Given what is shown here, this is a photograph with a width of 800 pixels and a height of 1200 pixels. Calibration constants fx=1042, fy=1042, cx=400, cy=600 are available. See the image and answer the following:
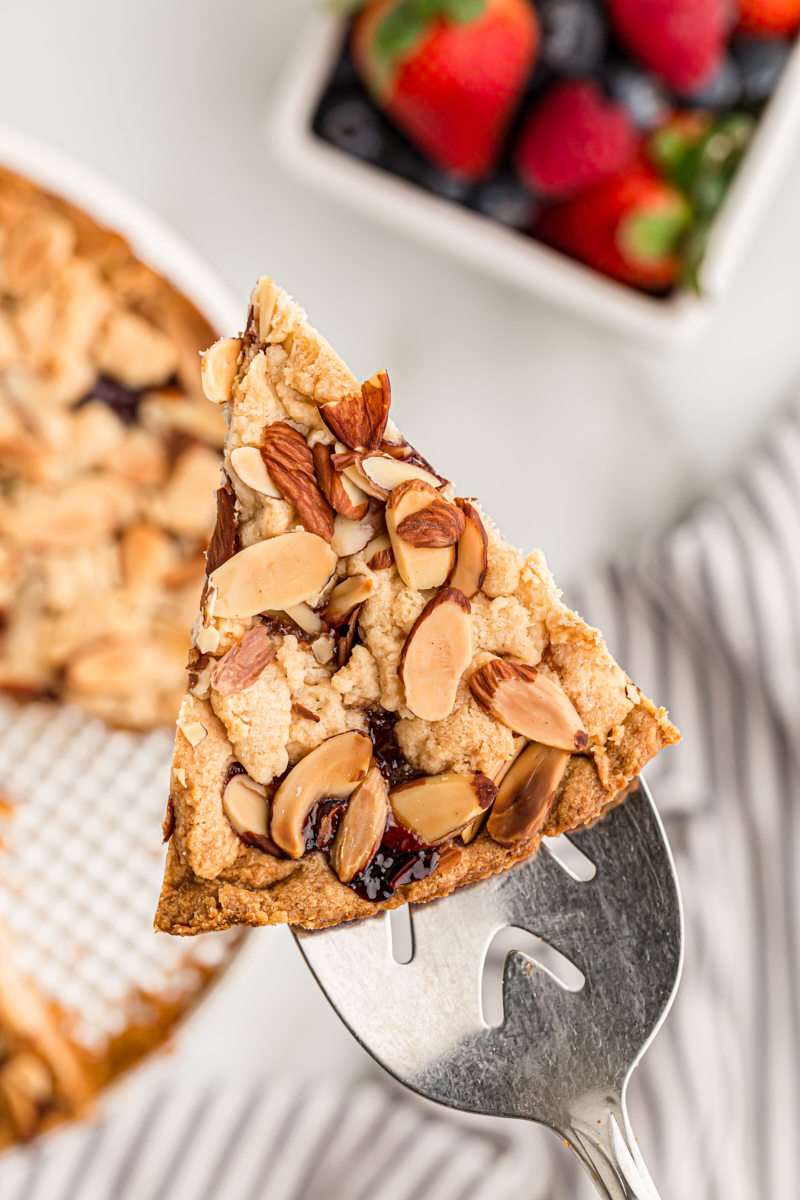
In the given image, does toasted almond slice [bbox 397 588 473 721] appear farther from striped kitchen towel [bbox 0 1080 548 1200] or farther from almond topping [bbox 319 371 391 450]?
striped kitchen towel [bbox 0 1080 548 1200]

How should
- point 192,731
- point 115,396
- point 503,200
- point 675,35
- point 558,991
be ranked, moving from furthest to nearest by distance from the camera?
point 503,200 < point 675,35 < point 115,396 < point 558,991 < point 192,731

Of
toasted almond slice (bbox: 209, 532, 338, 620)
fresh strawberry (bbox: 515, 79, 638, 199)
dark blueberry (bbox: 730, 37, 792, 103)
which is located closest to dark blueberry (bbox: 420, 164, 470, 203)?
fresh strawberry (bbox: 515, 79, 638, 199)

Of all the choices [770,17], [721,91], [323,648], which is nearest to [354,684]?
[323,648]

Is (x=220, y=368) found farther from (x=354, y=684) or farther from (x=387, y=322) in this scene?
(x=387, y=322)

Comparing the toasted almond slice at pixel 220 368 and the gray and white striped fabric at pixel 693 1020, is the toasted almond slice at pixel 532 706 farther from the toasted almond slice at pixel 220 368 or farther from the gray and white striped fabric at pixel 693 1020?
the gray and white striped fabric at pixel 693 1020

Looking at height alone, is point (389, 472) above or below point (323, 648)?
above

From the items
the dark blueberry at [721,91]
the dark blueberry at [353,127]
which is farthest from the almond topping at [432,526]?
the dark blueberry at [721,91]

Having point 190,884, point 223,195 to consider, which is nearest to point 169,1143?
point 190,884

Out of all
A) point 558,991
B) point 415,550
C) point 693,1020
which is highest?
point 415,550
